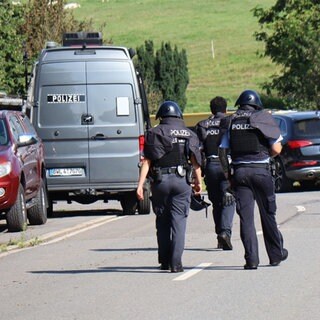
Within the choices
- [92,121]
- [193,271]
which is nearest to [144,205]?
[92,121]

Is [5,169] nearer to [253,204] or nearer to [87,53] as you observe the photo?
[87,53]

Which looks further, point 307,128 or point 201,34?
point 201,34

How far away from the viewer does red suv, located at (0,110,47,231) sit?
17.8 m

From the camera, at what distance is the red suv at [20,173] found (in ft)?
58.3

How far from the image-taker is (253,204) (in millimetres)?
12617

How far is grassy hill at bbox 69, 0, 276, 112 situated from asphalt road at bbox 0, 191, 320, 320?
5467 centimetres

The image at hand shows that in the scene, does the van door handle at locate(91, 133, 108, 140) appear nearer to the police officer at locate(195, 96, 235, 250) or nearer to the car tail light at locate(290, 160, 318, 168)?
the police officer at locate(195, 96, 235, 250)

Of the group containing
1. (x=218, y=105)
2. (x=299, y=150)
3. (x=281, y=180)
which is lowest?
(x=281, y=180)

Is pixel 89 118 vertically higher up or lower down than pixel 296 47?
lower down

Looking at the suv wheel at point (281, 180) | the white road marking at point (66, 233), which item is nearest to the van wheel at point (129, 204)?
the white road marking at point (66, 233)

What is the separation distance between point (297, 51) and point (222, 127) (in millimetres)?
43814

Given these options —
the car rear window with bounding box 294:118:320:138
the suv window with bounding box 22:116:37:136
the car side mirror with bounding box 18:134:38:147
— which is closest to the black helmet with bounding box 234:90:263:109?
the car side mirror with bounding box 18:134:38:147

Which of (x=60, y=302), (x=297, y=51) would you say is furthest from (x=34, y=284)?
(x=297, y=51)

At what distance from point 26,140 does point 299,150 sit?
860cm
